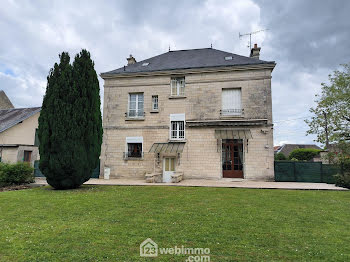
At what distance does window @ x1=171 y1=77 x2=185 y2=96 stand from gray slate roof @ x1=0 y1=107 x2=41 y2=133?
12678mm

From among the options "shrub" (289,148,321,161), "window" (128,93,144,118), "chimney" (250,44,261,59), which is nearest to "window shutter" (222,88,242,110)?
"chimney" (250,44,261,59)

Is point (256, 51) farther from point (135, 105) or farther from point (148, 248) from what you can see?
point (148, 248)

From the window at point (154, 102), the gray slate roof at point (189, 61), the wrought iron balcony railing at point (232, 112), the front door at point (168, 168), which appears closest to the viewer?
the wrought iron balcony railing at point (232, 112)

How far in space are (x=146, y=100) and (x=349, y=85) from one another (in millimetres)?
14261

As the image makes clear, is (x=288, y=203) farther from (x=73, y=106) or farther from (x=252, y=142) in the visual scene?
(x=73, y=106)

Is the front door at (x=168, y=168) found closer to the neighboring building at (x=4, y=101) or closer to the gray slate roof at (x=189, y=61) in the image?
the gray slate roof at (x=189, y=61)

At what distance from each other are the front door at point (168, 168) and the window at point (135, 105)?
3.74 meters

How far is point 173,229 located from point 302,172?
11.9 m

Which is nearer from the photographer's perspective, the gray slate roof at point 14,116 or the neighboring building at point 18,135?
the neighboring building at point 18,135

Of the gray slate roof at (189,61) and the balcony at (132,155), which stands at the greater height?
the gray slate roof at (189,61)

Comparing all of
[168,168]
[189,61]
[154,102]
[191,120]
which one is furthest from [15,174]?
[189,61]

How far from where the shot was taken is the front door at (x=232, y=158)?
43.9 ft

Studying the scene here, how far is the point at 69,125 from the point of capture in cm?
920

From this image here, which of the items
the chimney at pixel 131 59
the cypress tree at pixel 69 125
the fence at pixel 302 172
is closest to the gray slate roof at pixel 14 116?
the chimney at pixel 131 59
